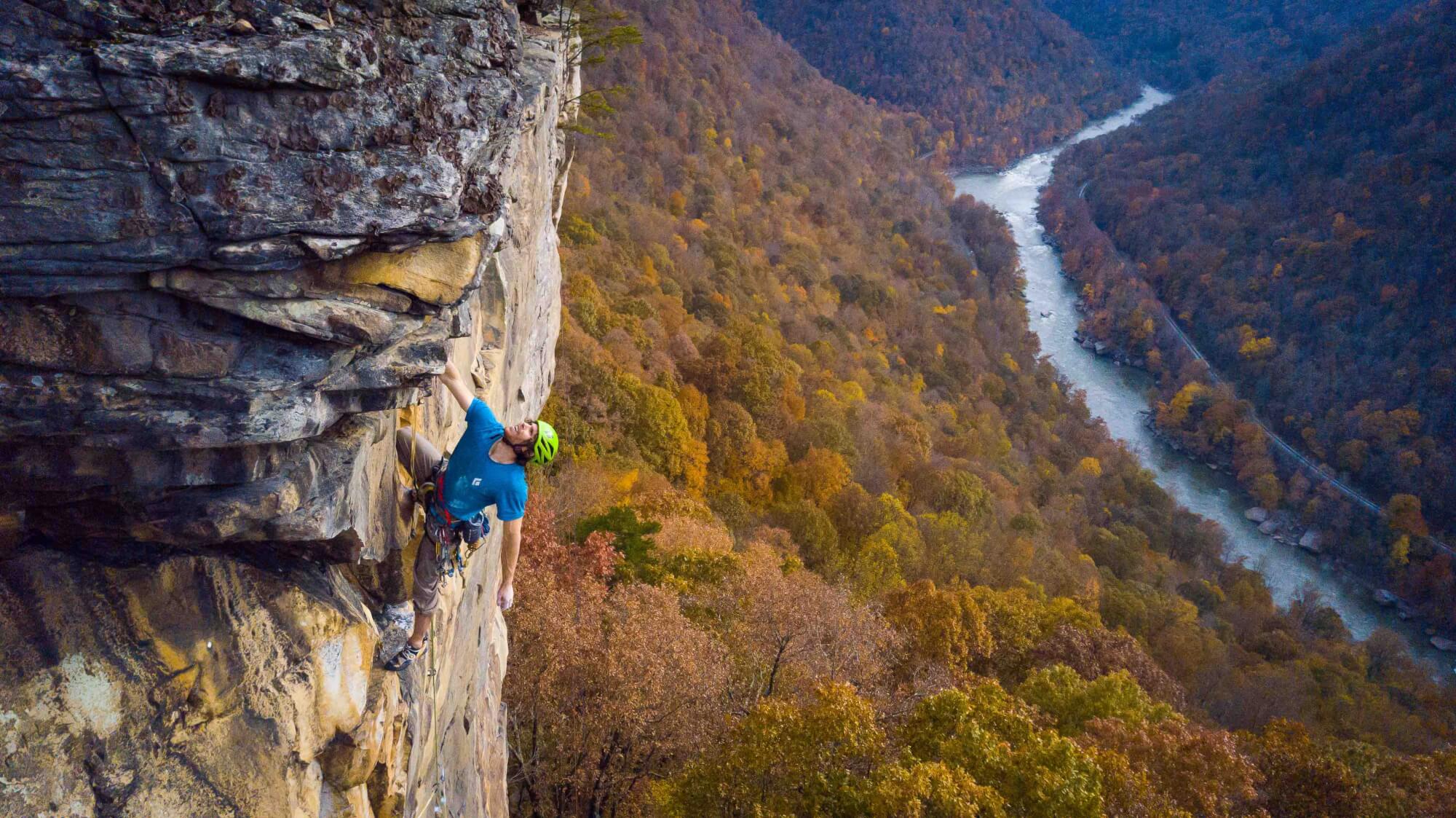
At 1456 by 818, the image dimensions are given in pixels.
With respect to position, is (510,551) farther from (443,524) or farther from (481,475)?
(481,475)

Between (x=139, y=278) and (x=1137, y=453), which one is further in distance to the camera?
(x=1137, y=453)

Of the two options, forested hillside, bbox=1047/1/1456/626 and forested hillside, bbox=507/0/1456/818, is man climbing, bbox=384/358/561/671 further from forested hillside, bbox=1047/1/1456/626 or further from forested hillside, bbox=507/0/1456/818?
forested hillside, bbox=1047/1/1456/626

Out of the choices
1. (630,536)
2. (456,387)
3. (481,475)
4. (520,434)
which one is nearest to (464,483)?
(481,475)

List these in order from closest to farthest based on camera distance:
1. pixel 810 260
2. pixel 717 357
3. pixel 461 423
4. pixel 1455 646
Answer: pixel 461 423
pixel 717 357
pixel 1455 646
pixel 810 260

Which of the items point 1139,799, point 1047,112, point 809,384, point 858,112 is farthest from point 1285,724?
point 1047,112

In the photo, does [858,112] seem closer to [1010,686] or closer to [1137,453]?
[1137,453]
